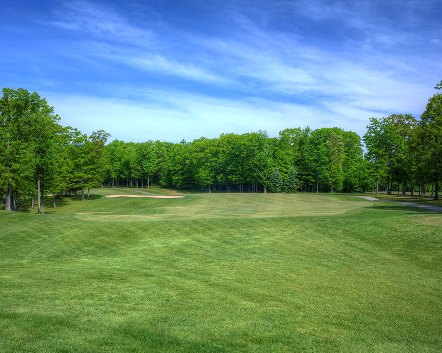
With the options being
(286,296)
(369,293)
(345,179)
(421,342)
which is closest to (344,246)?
(369,293)

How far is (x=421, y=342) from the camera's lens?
30.0ft

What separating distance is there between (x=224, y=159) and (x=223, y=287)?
3548 inches

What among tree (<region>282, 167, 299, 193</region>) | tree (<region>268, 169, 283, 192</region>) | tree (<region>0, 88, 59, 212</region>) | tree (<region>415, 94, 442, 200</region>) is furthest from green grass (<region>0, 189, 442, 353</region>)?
tree (<region>282, 167, 299, 193</region>)

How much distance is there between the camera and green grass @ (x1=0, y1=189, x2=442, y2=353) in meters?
8.67

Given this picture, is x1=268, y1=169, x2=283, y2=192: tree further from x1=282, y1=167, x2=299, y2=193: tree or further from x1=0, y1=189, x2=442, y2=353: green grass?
x1=0, y1=189, x2=442, y2=353: green grass

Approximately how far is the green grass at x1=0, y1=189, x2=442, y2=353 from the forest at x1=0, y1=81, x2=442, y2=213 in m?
22.5

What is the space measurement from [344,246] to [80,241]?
52.2 ft

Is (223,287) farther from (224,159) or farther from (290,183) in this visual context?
(224,159)

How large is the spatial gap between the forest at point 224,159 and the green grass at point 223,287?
2250 centimetres

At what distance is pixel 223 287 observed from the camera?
13.4 m

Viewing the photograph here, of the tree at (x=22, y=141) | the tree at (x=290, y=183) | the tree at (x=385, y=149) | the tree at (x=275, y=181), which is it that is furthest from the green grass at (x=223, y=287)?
the tree at (x=290, y=183)

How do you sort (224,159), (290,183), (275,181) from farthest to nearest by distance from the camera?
(224,159) < (290,183) < (275,181)

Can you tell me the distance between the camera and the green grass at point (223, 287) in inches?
341

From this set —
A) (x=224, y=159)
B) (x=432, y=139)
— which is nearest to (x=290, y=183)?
(x=224, y=159)
